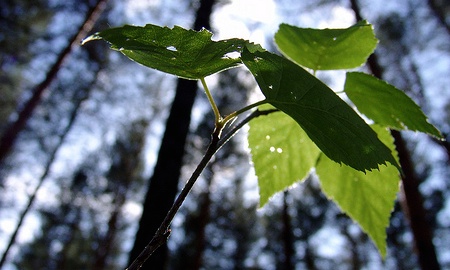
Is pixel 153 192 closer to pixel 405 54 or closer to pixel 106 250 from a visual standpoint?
pixel 405 54

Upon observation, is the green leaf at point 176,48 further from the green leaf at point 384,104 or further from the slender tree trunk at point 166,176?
the slender tree trunk at point 166,176

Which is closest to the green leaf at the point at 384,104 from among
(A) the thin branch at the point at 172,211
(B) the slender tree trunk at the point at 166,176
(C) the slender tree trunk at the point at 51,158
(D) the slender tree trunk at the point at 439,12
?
(A) the thin branch at the point at 172,211

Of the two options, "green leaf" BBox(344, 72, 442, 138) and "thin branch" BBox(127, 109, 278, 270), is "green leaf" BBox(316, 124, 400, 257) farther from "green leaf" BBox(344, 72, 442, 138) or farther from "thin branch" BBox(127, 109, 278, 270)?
"thin branch" BBox(127, 109, 278, 270)

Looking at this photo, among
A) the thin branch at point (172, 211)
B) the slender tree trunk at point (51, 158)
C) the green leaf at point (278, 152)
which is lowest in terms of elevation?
the thin branch at point (172, 211)

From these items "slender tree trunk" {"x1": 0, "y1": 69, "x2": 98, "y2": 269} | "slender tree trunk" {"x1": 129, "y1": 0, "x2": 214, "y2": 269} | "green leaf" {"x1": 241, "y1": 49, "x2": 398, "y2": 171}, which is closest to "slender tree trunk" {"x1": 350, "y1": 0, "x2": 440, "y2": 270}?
"slender tree trunk" {"x1": 129, "y1": 0, "x2": 214, "y2": 269}

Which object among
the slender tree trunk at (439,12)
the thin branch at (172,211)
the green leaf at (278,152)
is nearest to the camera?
the thin branch at (172,211)

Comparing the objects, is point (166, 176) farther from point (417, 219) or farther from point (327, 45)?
point (417, 219)
